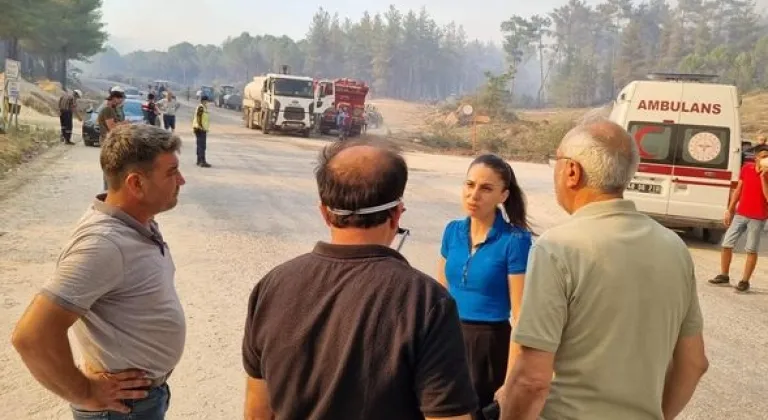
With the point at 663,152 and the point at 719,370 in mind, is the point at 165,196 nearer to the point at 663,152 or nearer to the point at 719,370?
the point at 719,370

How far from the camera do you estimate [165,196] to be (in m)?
2.53

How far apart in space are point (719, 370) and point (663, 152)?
5991mm

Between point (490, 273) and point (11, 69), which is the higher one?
point (11, 69)

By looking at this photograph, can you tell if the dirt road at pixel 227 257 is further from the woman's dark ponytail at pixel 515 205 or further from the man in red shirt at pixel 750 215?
the woman's dark ponytail at pixel 515 205

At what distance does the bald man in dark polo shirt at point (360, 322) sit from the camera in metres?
1.64

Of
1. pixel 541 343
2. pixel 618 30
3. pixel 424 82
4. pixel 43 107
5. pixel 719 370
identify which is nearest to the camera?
pixel 541 343

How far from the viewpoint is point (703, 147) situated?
10625mm

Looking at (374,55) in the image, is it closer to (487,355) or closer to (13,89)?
(13,89)

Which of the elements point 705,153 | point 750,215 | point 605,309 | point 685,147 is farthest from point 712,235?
point 605,309

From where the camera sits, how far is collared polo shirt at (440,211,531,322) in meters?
3.10

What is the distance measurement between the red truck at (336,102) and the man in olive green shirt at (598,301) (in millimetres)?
28922

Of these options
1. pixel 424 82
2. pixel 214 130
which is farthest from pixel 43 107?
pixel 424 82

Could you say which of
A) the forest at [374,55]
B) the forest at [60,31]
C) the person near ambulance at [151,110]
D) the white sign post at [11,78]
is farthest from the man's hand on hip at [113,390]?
the forest at [374,55]

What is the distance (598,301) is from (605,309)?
1.4 inches
